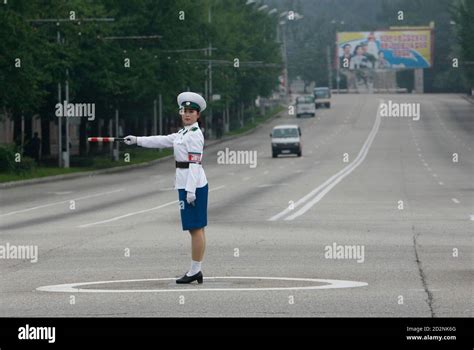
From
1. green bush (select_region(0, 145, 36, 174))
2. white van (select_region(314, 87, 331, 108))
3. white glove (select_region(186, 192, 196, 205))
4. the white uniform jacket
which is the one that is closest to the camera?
white glove (select_region(186, 192, 196, 205))

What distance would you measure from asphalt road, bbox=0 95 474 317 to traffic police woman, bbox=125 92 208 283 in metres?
0.68

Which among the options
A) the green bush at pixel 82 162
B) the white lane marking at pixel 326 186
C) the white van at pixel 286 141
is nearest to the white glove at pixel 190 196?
the white lane marking at pixel 326 186

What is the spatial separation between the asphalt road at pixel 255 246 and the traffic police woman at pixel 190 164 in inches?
26.9

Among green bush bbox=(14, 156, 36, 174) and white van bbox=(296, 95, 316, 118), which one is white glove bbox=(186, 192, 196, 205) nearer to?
green bush bbox=(14, 156, 36, 174)

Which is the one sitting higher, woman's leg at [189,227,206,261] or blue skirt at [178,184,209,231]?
blue skirt at [178,184,209,231]

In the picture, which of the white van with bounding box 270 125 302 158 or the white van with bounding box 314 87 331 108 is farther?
the white van with bounding box 314 87 331 108

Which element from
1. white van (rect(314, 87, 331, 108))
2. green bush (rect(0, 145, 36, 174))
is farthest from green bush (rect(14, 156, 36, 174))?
white van (rect(314, 87, 331, 108))

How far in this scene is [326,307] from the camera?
13.2 m

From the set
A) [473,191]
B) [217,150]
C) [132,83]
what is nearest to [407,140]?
[217,150]

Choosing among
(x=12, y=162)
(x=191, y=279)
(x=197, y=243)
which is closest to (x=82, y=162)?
(x=12, y=162)

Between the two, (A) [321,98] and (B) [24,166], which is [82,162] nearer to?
(B) [24,166]

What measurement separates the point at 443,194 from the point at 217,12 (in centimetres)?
7798

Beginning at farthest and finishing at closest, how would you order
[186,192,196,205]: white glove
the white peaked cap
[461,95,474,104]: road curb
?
[461,95,474,104]: road curb < the white peaked cap < [186,192,196,205]: white glove

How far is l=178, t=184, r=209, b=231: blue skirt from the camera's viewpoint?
15516mm
